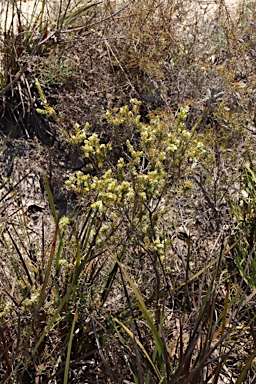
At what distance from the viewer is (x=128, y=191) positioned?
171 centimetres

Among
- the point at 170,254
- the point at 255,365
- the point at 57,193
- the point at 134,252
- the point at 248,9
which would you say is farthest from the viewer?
the point at 248,9

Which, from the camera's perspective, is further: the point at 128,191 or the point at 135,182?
the point at 135,182

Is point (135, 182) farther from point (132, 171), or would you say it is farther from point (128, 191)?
point (128, 191)

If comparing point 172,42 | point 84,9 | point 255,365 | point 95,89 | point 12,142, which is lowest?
point 255,365

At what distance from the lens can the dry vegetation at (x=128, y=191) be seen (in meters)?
1.76

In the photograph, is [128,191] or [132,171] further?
[132,171]

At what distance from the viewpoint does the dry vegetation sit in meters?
1.76

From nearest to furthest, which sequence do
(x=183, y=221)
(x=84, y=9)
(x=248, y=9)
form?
1. (x=183, y=221)
2. (x=84, y=9)
3. (x=248, y=9)

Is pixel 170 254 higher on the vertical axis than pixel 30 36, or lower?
lower

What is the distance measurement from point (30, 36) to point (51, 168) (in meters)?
0.90

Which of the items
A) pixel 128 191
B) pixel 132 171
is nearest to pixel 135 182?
pixel 132 171

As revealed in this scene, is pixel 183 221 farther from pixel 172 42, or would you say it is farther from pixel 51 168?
pixel 172 42

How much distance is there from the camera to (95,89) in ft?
11.0

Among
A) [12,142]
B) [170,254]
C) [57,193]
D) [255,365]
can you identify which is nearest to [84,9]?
[12,142]
